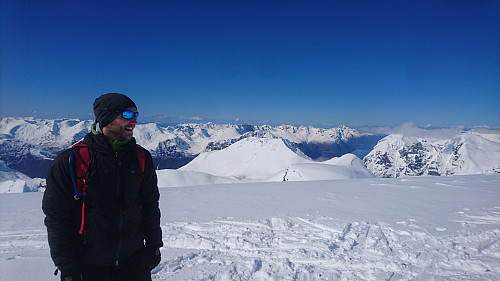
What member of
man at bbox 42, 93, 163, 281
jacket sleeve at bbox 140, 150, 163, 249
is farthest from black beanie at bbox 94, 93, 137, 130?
jacket sleeve at bbox 140, 150, 163, 249

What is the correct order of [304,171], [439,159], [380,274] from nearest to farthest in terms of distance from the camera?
[380,274] < [304,171] < [439,159]

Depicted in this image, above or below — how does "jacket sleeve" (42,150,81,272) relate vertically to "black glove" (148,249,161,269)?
above

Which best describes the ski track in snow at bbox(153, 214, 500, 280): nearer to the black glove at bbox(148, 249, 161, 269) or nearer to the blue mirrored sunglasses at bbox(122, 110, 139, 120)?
the black glove at bbox(148, 249, 161, 269)

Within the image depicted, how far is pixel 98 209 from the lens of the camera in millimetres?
2289

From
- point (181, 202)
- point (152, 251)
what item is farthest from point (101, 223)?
point (181, 202)

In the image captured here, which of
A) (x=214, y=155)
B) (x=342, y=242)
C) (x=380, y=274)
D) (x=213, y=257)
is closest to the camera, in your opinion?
(x=380, y=274)

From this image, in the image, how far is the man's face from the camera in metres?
2.38

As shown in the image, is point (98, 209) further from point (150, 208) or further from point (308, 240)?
point (308, 240)

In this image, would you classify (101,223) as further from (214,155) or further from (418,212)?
(214,155)

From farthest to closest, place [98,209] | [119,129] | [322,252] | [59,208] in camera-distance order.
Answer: [322,252] → [119,129] → [98,209] → [59,208]

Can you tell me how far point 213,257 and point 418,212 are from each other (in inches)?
290

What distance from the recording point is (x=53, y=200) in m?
2.14

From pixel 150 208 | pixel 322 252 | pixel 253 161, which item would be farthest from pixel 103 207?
pixel 253 161

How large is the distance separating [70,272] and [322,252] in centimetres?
453
